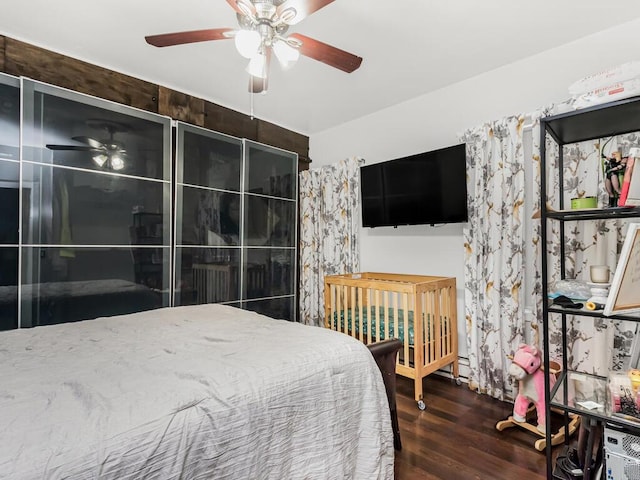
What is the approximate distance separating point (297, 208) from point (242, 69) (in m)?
1.81

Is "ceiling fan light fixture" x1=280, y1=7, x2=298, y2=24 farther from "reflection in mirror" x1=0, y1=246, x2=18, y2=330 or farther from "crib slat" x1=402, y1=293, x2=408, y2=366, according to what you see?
"reflection in mirror" x1=0, y1=246, x2=18, y2=330

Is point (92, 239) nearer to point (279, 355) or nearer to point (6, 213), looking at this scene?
point (6, 213)

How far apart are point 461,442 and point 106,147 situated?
3.25 metres

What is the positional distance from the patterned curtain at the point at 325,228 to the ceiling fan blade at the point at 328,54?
1.77m

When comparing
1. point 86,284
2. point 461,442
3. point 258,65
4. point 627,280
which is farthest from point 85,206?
point 627,280

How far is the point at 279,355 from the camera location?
1.35 metres

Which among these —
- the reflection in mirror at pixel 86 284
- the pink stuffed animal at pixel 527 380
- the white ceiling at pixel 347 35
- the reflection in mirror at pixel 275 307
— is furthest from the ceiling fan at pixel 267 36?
the reflection in mirror at pixel 275 307

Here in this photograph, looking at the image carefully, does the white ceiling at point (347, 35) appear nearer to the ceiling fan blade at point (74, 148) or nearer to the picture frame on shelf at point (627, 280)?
the ceiling fan blade at point (74, 148)

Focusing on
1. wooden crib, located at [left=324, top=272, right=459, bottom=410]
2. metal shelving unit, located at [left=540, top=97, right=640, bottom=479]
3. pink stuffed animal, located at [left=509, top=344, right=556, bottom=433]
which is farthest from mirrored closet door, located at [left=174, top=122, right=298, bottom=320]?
metal shelving unit, located at [left=540, top=97, right=640, bottom=479]

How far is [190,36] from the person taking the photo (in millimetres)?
1806

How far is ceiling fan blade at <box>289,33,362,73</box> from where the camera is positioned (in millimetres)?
1838

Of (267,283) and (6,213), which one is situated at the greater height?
(6,213)

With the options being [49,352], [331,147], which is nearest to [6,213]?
[49,352]

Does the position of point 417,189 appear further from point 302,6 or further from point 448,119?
point 302,6
